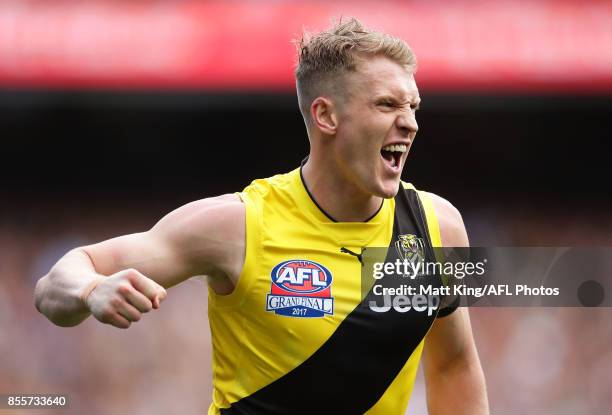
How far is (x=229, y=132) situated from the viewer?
10.3 metres

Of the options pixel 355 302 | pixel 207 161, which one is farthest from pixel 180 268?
pixel 207 161

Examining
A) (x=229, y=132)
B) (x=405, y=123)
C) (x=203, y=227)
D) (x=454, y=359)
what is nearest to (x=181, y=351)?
(x=229, y=132)

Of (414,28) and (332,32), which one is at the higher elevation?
(414,28)

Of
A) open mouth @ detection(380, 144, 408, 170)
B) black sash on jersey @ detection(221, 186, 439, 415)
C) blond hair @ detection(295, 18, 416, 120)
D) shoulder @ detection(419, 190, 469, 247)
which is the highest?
blond hair @ detection(295, 18, 416, 120)

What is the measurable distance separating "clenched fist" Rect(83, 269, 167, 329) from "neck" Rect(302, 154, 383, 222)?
1142 millimetres

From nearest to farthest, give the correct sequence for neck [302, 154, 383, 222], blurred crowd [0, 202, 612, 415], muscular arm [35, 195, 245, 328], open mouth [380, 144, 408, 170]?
muscular arm [35, 195, 245, 328]
open mouth [380, 144, 408, 170]
neck [302, 154, 383, 222]
blurred crowd [0, 202, 612, 415]

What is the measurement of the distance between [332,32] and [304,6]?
549 cm

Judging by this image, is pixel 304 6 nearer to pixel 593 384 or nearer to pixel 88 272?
pixel 593 384

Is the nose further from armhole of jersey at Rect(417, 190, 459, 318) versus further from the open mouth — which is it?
armhole of jersey at Rect(417, 190, 459, 318)

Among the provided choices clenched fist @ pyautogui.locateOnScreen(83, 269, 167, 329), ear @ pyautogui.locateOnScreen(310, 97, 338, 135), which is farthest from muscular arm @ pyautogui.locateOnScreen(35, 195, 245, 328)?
ear @ pyautogui.locateOnScreen(310, 97, 338, 135)

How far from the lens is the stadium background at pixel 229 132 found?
9.39 metres

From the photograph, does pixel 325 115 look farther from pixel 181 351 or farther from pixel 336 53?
pixel 181 351

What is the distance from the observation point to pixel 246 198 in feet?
13.6

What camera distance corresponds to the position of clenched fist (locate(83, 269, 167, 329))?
3150 mm
